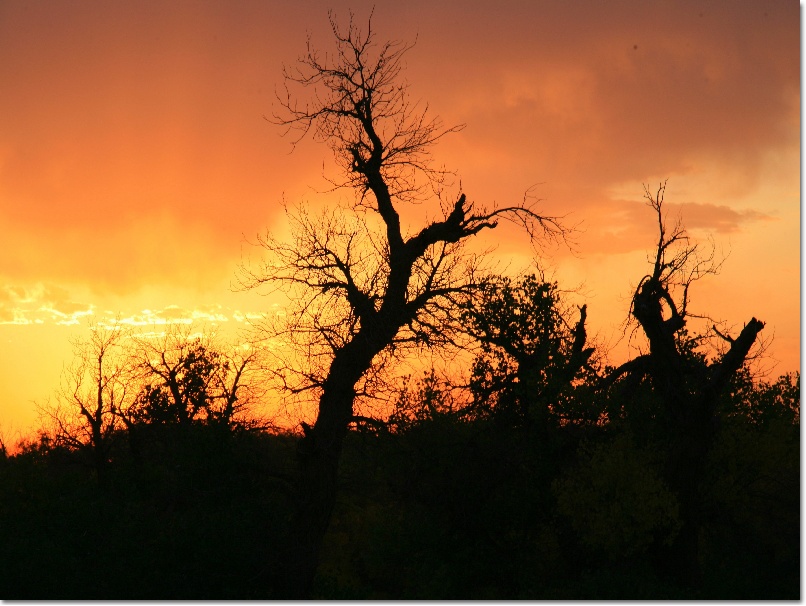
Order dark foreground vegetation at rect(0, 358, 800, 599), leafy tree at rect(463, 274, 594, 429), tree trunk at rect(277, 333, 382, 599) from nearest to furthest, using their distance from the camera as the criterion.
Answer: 1. tree trunk at rect(277, 333, 382, 599)
2. dark foreground vegetation at rect(0, 358, 800, 599)
3. leafy tree at rect(463, 274, 594, 429)

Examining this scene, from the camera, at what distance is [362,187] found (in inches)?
825

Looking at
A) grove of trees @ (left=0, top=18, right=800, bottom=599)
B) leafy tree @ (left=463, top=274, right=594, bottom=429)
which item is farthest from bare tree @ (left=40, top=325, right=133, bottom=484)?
leafy tree @ (left=463, top=274, right=594, bottom=429)

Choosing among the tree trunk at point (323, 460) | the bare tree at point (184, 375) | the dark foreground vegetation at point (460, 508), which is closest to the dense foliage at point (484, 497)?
the dark foreground vegetation at point (460, 508)

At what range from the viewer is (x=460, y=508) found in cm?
2991

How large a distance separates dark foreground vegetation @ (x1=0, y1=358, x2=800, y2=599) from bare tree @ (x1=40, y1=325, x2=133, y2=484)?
16.9 feet

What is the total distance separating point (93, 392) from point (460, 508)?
2290 centimetres

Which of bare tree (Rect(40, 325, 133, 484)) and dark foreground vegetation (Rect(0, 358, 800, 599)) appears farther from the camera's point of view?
bare tree (Rect(40, 325, 133, 484))

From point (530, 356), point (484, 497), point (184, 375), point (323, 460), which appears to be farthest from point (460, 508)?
point (184, 375)

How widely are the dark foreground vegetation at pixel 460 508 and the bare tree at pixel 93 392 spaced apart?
515cm

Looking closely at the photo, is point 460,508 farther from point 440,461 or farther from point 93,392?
point 93,392

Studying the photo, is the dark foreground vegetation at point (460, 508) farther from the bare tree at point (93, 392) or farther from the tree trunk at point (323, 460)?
the bare tree at point (93, 392)

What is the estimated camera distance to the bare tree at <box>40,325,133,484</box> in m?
41.2

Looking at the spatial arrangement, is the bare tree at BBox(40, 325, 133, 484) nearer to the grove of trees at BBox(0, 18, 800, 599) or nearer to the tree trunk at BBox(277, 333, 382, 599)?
the grove of trees at BBox(0, 18, 800, 599)

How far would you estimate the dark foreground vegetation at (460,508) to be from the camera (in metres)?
21.6
